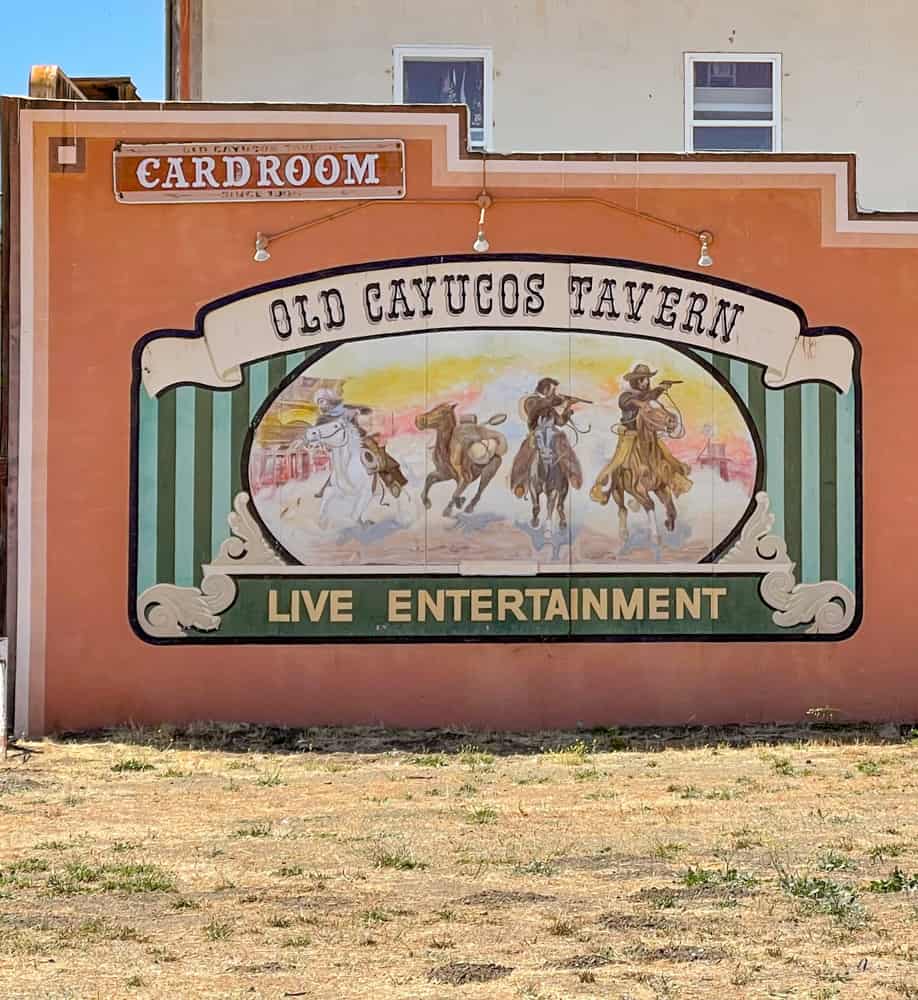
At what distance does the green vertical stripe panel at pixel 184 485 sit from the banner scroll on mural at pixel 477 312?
215 millimetres

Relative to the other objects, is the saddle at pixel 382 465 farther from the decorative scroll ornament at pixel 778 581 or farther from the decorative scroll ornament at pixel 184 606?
the decorative scroll ornament at pixel 778 581

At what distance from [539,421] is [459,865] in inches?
216

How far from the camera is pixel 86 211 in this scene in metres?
13.3

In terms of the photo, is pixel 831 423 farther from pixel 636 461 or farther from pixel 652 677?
pixel 652 677

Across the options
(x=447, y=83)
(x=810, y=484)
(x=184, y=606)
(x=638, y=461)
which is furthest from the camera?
(x=447, y=83)

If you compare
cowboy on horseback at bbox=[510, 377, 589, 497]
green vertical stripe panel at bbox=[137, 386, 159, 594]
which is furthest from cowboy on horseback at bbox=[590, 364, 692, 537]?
green vertical stripe panel at bbox=[137, 386, 159, 594]

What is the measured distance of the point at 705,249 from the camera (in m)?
13.4

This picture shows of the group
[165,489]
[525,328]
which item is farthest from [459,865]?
[525,328]

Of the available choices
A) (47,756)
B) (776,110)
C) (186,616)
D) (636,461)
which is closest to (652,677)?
(636,461)

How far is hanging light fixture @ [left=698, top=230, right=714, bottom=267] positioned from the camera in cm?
1335

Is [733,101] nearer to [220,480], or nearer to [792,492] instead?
[792,492]

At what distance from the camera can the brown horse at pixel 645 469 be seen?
13406 millimetres

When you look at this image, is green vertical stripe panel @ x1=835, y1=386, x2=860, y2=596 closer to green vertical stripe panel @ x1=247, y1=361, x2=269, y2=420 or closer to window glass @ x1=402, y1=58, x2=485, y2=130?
green vertical stripe panel @ x1=247, y1=361, x2=269, y2=420

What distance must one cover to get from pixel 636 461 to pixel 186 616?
3.88m
